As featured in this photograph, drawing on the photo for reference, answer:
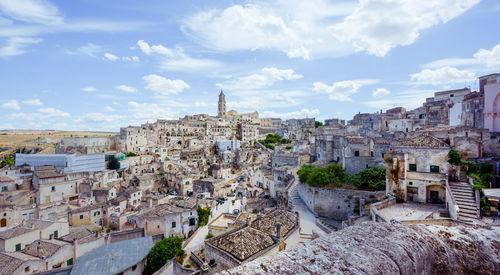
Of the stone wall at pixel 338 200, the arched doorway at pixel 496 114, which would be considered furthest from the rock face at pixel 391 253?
the arched doorway at pixel 496 114

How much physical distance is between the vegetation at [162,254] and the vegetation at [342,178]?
12.9m

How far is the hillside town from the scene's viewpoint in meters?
12.4

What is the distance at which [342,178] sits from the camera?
2286cm

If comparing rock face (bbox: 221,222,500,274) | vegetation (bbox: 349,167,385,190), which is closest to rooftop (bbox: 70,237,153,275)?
rock face (bbox: 221,222,500,274)

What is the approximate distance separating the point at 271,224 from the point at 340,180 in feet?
31.8

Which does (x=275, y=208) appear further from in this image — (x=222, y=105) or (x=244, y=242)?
(x=222, y=105)

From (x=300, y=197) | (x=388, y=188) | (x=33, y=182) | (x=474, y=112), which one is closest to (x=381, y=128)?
(x=474, y=112)

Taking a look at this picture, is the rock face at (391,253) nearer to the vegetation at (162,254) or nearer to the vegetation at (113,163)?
the vegetation at (162,254)

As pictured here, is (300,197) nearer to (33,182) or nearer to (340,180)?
(340,180)

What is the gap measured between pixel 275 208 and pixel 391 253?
24.2 m

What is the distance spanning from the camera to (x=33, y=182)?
34.1 metres

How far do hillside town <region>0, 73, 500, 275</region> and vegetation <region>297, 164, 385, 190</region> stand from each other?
0.11 meters

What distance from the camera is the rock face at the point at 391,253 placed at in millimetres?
2092

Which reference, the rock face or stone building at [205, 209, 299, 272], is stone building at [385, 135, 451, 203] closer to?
stone building at [205, 209, 299, 272]
